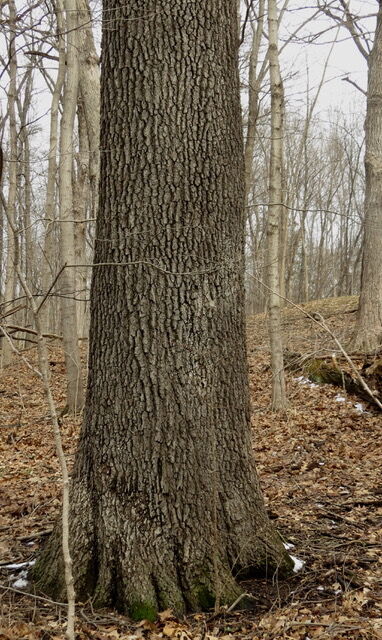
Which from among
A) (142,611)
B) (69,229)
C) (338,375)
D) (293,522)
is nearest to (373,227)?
(338,375)

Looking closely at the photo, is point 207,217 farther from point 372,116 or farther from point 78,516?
point 372,116

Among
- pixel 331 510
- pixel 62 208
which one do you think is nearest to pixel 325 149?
pixel 62 208

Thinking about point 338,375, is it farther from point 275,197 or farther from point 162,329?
point 162,329

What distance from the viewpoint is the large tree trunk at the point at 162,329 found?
10.5 feet

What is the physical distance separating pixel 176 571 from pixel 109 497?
57 centimetres

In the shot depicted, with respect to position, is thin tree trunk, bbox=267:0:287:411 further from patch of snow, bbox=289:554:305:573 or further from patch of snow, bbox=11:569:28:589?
patch of snow, bbox=11:569:28:589

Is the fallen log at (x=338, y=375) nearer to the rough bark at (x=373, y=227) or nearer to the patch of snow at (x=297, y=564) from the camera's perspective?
the rough bark at (x=373, y=227)

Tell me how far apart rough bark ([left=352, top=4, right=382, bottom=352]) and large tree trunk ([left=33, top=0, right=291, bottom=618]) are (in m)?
6.79

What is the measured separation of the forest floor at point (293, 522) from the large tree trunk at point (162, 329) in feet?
0.69

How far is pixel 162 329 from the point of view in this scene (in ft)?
10.6

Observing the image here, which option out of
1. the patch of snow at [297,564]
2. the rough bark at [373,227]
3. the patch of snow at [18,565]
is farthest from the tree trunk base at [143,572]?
the rough bark at [373,227]

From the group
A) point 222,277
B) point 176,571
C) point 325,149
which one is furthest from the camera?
point 325,149

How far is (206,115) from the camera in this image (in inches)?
131

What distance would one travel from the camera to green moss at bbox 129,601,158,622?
304cm
